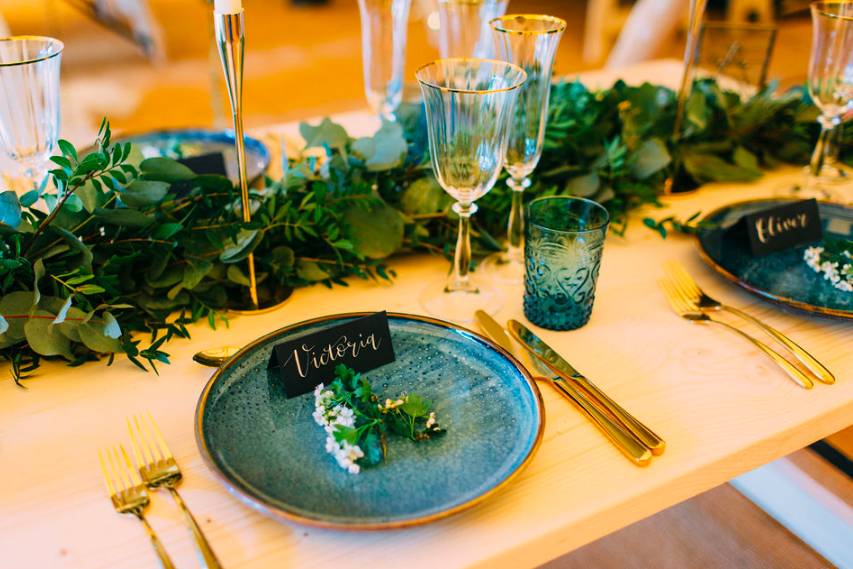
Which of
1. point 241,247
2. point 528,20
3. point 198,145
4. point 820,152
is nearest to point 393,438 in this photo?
point 241,247

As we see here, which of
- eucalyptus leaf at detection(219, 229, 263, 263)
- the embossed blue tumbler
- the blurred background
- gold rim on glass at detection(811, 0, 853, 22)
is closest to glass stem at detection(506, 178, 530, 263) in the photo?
the embossed blue tumbler

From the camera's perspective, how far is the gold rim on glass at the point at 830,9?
3.39 ft

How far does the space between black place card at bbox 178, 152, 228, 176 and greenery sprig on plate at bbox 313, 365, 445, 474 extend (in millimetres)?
497

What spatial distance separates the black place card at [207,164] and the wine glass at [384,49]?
25 cm

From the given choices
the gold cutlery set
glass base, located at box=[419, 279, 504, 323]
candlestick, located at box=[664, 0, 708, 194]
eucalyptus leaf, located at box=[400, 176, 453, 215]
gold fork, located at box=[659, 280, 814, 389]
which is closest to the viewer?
the gold cutlery set

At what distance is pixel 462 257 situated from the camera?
0.90m

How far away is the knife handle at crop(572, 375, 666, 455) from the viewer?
67 centimetres

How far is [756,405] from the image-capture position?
29.0 inches

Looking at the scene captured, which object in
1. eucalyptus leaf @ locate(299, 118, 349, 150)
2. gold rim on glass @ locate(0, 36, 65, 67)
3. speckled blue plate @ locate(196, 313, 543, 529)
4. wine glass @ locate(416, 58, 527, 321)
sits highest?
gold rim on glass @ locate(0, 36, 65, 67)

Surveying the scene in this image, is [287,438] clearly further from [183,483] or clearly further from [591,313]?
[591,313]

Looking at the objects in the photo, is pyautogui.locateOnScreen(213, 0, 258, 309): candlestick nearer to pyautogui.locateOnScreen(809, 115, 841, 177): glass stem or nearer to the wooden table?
the wooden table

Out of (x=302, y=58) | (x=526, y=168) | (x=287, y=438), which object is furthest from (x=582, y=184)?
(x=302, y=58)

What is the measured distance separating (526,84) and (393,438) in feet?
1.54

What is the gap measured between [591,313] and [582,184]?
257 millimetres
